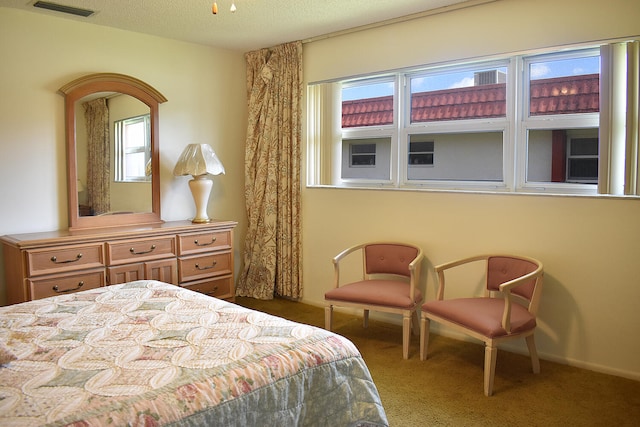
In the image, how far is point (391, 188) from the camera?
13.0 feet

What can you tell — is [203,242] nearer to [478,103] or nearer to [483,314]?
[483,314]

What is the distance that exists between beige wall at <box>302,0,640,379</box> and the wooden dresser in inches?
52.2

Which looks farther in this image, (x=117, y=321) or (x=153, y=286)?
(x=153, y=286)

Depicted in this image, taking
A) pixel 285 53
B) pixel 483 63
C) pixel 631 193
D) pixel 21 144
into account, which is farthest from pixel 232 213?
pixel 631 193

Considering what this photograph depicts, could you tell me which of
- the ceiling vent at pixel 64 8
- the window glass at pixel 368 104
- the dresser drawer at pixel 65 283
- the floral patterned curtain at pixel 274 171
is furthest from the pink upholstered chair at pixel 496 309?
the ceiling vent at pixel 64 8

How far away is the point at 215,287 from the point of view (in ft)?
13.7

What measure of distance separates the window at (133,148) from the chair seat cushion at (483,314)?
102 inches

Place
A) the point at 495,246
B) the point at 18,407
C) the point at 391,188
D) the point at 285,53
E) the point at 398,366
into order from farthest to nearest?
the point at 285,53, the point at 391,188, the point at 495,246, the point at 398,366, the point at 18,407

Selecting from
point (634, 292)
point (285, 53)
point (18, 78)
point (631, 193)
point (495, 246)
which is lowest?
point (634, 292)

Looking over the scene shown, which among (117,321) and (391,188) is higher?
(391,188)

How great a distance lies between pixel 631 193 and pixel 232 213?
337 cm

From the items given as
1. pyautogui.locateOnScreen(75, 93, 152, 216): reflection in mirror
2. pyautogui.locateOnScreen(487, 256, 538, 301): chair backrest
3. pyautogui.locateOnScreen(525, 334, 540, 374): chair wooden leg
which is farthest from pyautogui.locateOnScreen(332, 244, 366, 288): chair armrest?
pyautogui.locateOnScreen(75, 93, 152, 216): reflection in mirror

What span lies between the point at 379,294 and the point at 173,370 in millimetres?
1962

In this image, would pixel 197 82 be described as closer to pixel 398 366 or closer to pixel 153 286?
pixel 153 286
